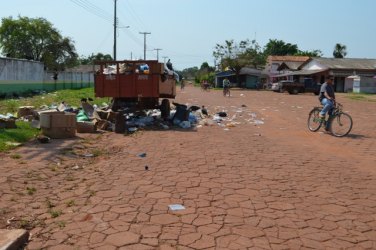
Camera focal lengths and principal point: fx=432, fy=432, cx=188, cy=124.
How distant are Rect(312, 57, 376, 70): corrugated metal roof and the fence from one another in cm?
3626

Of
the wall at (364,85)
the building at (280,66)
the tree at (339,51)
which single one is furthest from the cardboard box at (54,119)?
the tree at (339,51)

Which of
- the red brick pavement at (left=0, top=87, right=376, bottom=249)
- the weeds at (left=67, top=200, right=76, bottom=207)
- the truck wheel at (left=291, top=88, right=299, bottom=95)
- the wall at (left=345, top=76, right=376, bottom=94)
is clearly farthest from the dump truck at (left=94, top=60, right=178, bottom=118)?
the wall at (left=345, top=76, right=376, bottom=94)

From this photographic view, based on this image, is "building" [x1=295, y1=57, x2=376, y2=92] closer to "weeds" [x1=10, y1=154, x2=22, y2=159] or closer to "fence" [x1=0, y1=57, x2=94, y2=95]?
"fence" [x1=0, y1=57, x2=94, y2=95]

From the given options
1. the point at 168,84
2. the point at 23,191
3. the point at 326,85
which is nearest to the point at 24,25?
the point at 168,84

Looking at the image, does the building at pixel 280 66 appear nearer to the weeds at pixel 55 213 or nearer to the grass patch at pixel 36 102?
the grass patch at pixel 36 102

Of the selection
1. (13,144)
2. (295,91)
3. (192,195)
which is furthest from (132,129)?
(295,91)

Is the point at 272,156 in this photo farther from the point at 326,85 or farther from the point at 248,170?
the point at 326,85

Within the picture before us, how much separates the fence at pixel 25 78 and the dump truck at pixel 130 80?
45.8 ft

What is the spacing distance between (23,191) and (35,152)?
2810mm

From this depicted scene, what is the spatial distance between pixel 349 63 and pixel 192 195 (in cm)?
6168

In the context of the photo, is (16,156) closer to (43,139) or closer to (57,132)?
(43,139)

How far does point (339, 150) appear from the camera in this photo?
9.48 meters

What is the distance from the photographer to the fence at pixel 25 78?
2661 centimetres

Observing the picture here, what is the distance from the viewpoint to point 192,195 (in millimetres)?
5582
